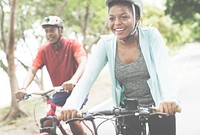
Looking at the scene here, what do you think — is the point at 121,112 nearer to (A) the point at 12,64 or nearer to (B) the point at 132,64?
(B) the point at 132,64

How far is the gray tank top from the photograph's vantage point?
300cm

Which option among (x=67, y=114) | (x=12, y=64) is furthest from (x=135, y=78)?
(x=12, y=64)

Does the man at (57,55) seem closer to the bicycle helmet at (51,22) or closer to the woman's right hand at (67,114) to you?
the bicycle helmet at (51,22)

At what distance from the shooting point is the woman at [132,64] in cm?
288

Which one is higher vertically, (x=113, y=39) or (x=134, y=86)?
(x=113, y=39)

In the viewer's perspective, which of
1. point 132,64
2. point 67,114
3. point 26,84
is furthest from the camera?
point 26,84

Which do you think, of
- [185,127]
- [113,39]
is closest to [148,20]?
[185,127]

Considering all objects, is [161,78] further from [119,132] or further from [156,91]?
[119,132]

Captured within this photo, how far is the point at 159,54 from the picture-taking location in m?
2.88

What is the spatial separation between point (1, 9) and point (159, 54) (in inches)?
348

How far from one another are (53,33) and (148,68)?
2021mm

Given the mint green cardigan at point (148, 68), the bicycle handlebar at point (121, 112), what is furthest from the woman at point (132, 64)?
the bicycle handlebar at point (121, 112)

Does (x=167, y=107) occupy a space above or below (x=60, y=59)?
below

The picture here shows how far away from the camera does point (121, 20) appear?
288 centimetres
